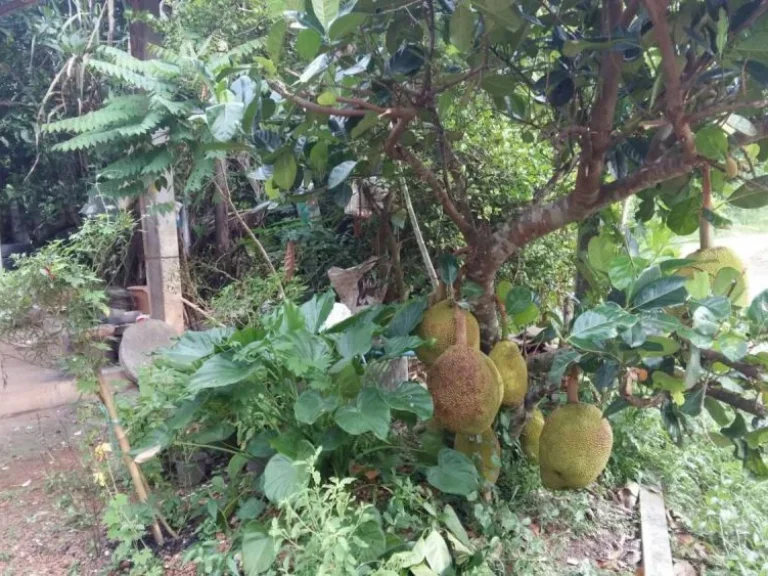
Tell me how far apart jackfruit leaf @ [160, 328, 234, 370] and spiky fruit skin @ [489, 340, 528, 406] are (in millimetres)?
859

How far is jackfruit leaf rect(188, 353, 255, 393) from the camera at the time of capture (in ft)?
4.88

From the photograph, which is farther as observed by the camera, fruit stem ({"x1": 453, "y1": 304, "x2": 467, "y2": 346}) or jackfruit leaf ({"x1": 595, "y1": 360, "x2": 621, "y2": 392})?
fruit stem ({"x1": 453, "y1": 304, "x2": 467, "y2": 346})

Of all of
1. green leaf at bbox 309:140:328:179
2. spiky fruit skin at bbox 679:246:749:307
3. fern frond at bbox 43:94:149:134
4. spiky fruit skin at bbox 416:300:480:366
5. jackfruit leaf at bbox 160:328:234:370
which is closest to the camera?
spiky fruit skin at bbox 679:246:749:307

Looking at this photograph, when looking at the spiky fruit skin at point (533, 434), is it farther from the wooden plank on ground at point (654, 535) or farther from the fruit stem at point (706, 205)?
the fruit stem at point (706, 205)

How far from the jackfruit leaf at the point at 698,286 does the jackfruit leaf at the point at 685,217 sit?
0.41 meters

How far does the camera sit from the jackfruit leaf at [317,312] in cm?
182

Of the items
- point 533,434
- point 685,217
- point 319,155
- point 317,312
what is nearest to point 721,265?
point 685,217

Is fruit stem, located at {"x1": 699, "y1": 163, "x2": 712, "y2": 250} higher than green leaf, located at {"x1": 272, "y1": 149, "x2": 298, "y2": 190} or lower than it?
lower

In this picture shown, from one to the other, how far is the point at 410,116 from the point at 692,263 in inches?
29.5

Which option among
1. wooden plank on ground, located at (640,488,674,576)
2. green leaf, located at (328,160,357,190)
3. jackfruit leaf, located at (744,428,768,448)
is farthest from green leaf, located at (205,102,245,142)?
wooden plank on ground, located at (640,488,674,576)

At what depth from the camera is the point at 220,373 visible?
5.00ft

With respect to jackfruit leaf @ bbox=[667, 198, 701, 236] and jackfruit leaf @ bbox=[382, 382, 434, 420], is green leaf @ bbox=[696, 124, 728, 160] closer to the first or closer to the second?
jackfruit leaf @ bbox=[667, 198, 701, 236]

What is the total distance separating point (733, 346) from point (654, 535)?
106 cm

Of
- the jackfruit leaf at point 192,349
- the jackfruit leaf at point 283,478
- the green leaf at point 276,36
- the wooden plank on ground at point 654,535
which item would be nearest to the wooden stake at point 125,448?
the jackfruit leaf at point 192,349
